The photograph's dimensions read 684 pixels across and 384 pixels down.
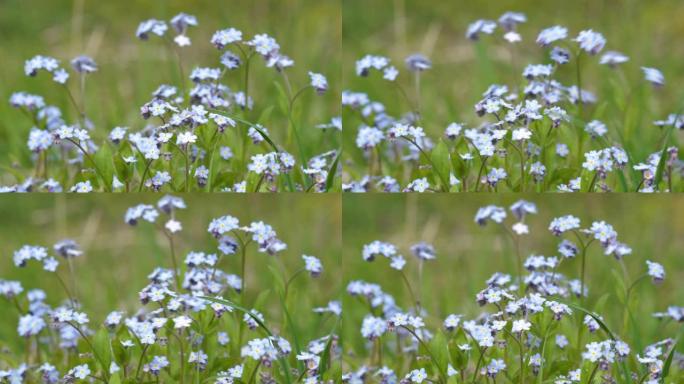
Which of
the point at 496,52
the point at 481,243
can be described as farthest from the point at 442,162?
the point at 496,52

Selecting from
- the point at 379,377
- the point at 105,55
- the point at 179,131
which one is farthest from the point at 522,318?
the point at 105,55

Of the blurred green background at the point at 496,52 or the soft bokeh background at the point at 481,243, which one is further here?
the blurred green background at the point at 496,52

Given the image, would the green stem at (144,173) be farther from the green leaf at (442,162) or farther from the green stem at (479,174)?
the green stem at (479,174)

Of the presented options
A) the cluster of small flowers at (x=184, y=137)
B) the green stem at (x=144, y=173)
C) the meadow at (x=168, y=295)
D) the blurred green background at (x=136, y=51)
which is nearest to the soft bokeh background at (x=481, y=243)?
the meadow at (x=168, y=295)

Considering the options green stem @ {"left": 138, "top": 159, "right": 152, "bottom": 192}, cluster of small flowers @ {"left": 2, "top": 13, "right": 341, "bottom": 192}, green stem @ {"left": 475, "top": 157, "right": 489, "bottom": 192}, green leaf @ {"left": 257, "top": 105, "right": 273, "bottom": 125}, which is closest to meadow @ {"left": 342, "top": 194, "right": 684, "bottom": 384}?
green stem @ {"left": 475, "top": 157, "right": 489, "bottom": 192}

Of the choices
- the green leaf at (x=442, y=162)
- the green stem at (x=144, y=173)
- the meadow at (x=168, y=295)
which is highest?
the green leaf at (x=442, y=162)
